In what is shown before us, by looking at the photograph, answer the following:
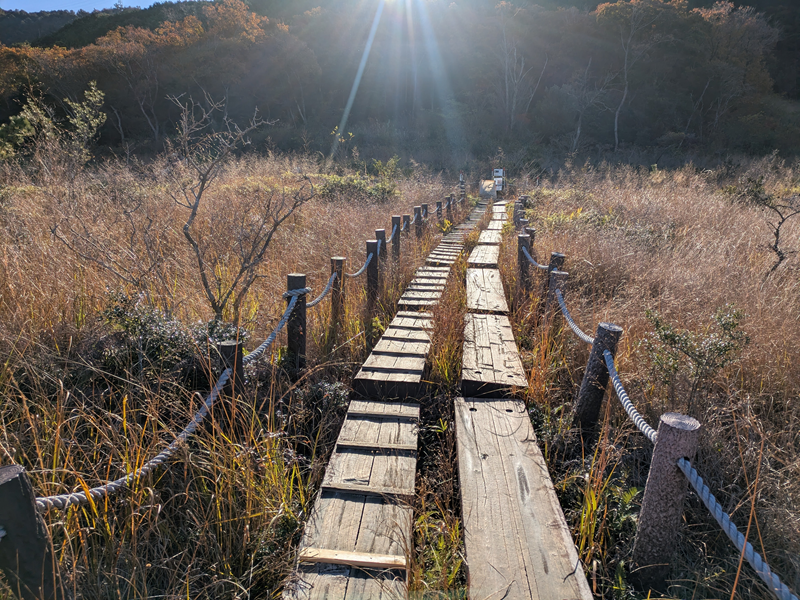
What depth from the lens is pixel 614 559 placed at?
204 cm

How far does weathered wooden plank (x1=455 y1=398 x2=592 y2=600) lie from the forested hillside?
22881 millimetres

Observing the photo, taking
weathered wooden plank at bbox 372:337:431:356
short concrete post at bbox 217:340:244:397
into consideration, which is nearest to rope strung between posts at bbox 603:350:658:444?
weathered wooden plank at bbox 372:337:431:356

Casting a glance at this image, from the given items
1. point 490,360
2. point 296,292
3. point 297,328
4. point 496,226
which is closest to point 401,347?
point 490,360

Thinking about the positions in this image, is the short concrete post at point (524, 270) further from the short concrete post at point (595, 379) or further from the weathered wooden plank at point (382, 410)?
the weathered wooden plank at point (382, 410)

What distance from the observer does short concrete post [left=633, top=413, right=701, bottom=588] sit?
59.5 inches

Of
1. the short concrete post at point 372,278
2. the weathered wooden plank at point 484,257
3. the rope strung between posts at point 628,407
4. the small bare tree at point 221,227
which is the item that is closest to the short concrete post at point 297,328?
the small bare tree at point 221,227

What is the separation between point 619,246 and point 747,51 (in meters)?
37.9

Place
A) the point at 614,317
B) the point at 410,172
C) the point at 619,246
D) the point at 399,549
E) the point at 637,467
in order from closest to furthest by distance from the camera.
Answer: the point at 399,549
the point at 637,467
the point at 614,317
the point at 619,246
the point at 410,172

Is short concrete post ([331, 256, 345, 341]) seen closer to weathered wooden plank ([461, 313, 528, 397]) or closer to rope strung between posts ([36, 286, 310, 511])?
weathered wooden plank ([461, 313, 528, 397])

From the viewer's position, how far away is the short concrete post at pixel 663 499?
1511 millimetres

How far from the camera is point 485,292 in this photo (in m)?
5.06

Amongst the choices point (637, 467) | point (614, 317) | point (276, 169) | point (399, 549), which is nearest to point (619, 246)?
point (614, 317)

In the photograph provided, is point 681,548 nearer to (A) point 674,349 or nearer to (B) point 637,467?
(B) point 637,467

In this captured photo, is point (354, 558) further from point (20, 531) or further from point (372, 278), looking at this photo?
point (372, 278)
